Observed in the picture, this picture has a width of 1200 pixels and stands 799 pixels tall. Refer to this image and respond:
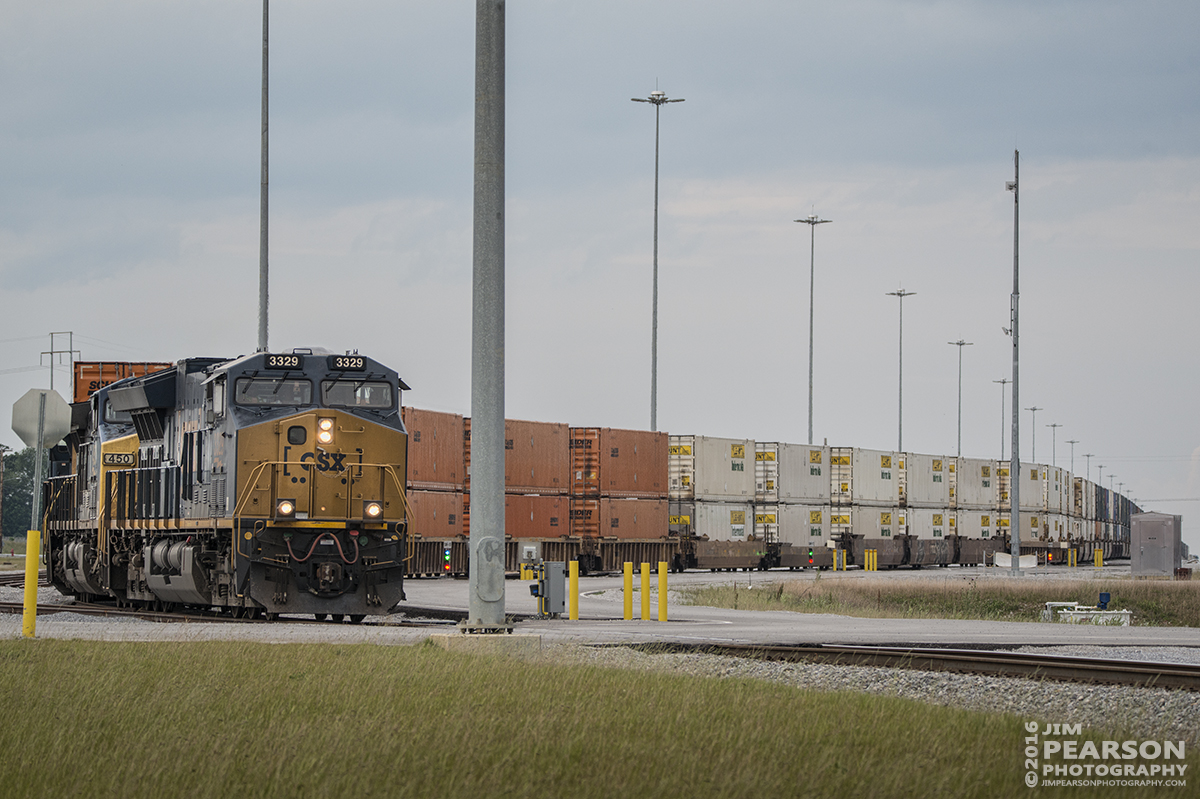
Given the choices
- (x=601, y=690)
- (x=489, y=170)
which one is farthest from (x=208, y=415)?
(x=601, y=690)

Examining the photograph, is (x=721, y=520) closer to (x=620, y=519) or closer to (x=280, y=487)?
(x=620, y=519)

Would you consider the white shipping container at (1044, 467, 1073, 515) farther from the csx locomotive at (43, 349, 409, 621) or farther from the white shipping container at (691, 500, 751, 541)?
the csx locomotive at (43, 349, 409, 621)

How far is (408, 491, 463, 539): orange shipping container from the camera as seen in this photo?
40.1 meters

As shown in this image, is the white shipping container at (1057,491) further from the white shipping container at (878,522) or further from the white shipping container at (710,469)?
the white shipping container at (710,469)

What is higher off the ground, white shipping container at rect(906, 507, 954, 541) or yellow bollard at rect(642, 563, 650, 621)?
yellow bollard at rect(642, 563, 650, 621)

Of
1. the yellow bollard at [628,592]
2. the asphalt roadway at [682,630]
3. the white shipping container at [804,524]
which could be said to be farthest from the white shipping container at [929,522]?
the yellow bollard at [628,592]

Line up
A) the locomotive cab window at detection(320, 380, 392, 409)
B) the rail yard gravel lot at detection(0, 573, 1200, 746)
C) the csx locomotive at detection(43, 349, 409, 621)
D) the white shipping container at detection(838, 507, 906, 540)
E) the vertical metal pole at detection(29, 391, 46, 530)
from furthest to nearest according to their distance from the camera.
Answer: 1. the white shipping container at detection(838, 507, 906, 540)
2. the locomotive cab window at detection(320, 380, 392, 409)
3. the csx locomotive at detection(43, 349, 409, 621)
4. the vertical metal pole at detection(29, 391, 46, 530)
5. the rail yard gravel lot at detection(0, 573, 1200, 746)

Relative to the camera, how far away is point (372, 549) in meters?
19.9

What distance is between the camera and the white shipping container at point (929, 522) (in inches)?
2579

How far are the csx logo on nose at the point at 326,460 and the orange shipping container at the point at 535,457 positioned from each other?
22086 mm

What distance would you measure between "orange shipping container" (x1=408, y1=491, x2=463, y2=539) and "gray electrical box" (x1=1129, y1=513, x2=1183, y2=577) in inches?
887

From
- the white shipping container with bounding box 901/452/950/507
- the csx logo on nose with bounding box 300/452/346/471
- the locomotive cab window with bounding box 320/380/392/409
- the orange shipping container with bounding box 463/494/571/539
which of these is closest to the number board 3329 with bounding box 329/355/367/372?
the locomotive cab window with bounding box 320/380/392/409

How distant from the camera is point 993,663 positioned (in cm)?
1391

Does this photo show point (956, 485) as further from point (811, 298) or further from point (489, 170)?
point (489, 170)
